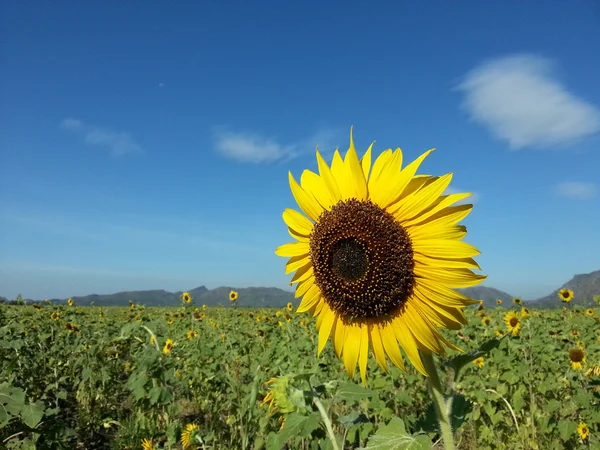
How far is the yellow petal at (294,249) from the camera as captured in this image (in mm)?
2229

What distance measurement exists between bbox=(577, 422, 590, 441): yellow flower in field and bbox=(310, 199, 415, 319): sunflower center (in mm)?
3978

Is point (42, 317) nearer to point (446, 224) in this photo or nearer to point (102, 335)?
point (102, 335)

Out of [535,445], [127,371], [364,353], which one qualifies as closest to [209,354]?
[127,371]

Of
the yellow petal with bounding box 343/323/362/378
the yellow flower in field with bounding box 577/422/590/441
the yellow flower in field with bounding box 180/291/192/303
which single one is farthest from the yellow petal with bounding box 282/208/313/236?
the yellow flower in field with bounding box 180/291/192/303

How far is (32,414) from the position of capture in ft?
10.9

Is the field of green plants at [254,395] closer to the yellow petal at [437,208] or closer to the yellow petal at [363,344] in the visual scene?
the yellow petal at [363,344]

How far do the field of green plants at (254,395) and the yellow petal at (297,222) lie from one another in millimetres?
776

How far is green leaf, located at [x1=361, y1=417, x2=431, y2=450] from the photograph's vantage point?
142 cm

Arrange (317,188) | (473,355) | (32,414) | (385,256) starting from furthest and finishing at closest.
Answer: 1. (32,414)
2. (317,188)
3. (385,256)
4. (473,355)

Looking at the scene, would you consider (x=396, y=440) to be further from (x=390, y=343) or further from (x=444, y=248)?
(x=444, y=248)

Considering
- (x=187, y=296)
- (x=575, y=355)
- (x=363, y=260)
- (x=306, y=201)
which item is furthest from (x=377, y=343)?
(x=187, y=296)

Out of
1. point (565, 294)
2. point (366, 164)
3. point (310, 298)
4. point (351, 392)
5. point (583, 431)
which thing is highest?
point (366, 164)

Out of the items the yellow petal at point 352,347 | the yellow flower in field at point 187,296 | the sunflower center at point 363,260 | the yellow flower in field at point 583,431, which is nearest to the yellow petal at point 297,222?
the sunflower center at point 363,260

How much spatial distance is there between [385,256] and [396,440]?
2.40 ft
